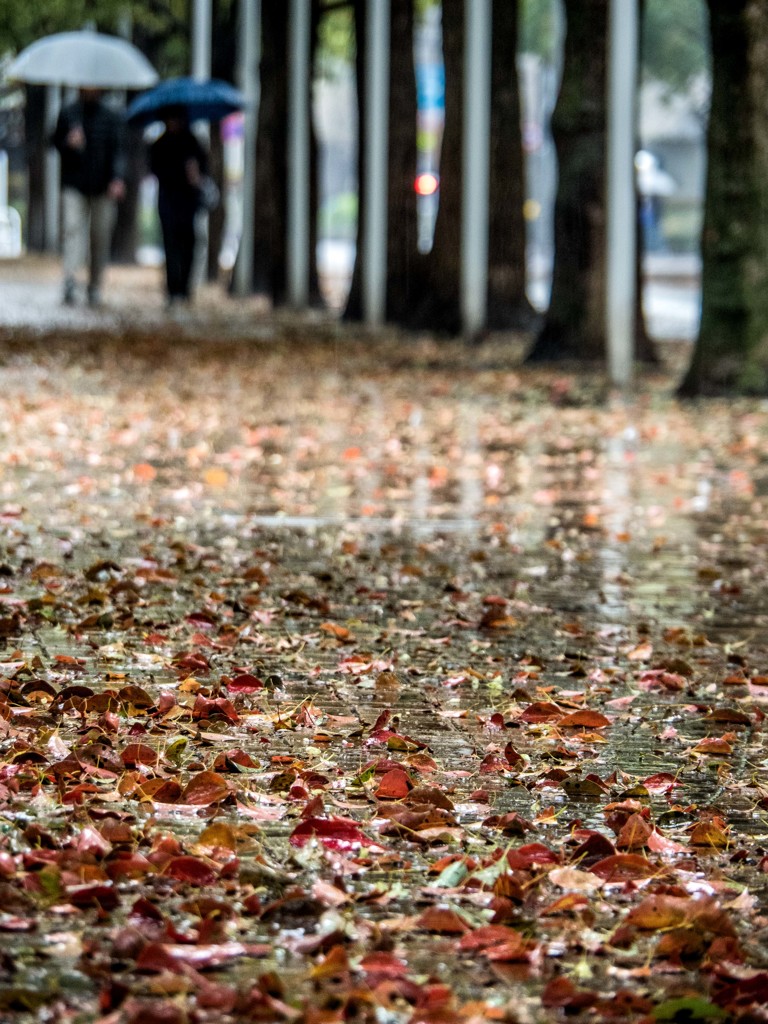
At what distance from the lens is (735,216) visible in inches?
580

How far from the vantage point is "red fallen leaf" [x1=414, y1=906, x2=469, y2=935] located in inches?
146

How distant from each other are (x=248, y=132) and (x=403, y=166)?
10.7 metres

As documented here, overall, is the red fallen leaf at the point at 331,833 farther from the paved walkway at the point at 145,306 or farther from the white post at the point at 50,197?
the white post at the point at 50,197

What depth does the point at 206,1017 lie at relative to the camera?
3.26m

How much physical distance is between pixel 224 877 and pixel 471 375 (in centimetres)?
1362

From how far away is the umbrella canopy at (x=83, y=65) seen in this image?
25.5m

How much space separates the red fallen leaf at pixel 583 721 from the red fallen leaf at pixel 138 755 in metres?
1.08

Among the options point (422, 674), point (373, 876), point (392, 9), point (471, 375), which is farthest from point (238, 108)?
point (373, 876)

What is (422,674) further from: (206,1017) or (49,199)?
(49,199)

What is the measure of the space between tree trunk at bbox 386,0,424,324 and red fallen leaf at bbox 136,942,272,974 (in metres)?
19.4

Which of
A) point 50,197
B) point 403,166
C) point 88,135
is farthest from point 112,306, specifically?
point 50,197

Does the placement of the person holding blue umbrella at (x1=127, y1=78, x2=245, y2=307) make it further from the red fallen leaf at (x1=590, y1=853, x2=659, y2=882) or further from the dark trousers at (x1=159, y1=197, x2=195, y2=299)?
the red fallen leaf at (x1=590, y1=853, x2=659, y2=882)

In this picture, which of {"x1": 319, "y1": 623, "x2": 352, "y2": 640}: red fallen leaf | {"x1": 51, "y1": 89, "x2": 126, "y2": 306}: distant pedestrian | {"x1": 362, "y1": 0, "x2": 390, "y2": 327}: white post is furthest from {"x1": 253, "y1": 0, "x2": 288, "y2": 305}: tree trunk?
{"x1": 319, "y1": 623, "x2": 352, "y2": 640}: red fallen leaf

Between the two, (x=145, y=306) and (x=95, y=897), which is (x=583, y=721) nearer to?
(x=95, y=897)
